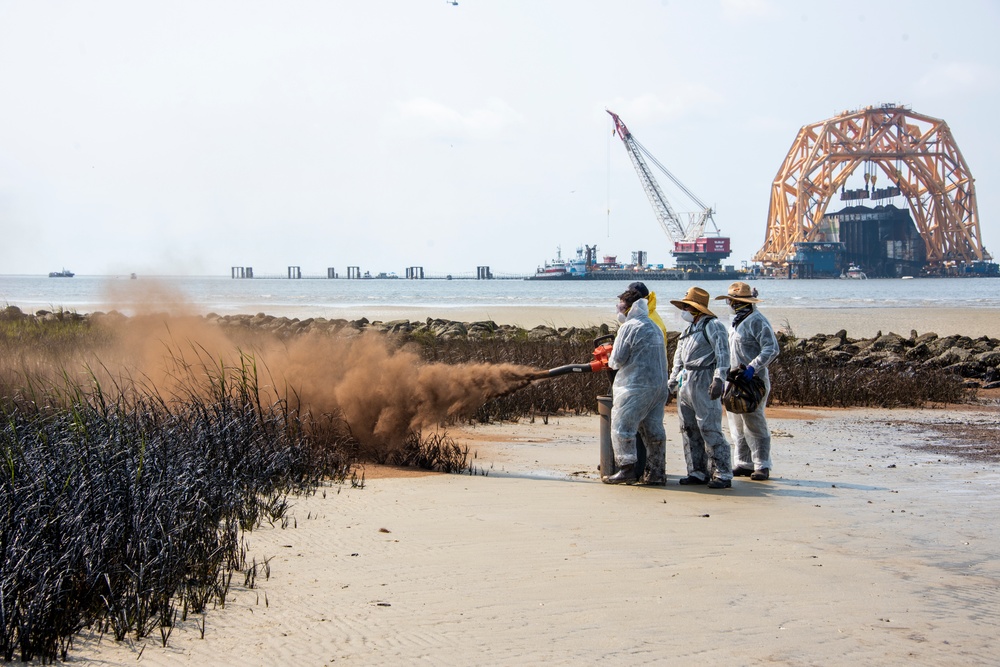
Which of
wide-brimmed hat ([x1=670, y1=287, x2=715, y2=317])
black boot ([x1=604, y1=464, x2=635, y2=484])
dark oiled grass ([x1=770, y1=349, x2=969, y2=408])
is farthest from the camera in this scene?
dark oiled grass ([x1=770, y1=349, x2=969, y2=408])

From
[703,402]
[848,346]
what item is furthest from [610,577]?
[848,346]

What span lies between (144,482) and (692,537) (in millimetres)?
3683

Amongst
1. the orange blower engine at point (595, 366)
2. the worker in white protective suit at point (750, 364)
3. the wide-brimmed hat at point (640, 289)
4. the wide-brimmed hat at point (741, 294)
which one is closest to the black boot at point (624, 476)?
the orange blower engine at point (595, 366)

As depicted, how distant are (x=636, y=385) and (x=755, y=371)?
140cm

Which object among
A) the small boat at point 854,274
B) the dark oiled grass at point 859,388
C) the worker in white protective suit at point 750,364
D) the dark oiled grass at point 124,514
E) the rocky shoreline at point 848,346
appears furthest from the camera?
the small boat at point 854,274

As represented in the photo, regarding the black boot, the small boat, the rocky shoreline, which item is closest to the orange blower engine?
the black boot

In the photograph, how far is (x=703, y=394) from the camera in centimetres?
912

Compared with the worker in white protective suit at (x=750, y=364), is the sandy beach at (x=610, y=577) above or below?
below

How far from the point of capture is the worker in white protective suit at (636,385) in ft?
28.9

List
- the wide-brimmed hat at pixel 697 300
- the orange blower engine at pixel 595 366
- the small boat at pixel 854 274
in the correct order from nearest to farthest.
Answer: the orange blower engine at pixel 595 366 < the wide-brimmed hat at pixel 697 300 < the small boat at pixel 854 274

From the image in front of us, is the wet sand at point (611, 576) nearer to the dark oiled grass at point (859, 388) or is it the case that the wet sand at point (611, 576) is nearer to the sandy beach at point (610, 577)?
the sandy beach at point (610, 577)

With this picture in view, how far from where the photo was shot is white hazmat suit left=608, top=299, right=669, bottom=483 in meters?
8.80

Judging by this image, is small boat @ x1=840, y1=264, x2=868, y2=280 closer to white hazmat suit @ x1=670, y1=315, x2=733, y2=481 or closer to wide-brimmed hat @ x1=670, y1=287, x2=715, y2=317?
wide-brimmed hat @ x1=670, y1=287, x2=715, y2=317

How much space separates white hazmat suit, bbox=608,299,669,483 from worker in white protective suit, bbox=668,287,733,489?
0.40 meters
